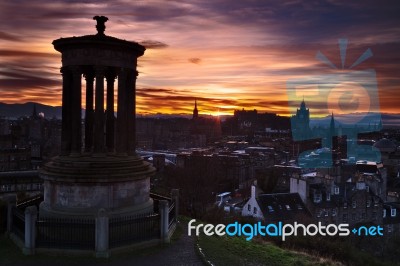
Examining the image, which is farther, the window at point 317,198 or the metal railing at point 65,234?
the window at point 317,198

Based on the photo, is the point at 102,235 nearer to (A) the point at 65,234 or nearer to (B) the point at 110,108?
(A) the point at 65,234

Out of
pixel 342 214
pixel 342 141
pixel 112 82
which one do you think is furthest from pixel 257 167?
pixel 112 82

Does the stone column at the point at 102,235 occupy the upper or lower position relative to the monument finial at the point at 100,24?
lower

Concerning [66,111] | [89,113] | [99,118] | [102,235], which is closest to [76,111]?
[66,111]

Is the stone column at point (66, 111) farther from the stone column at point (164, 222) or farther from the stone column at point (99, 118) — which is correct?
the stone column at point (164, 222)

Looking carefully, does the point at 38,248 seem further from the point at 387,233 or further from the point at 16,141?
the point at 16,141

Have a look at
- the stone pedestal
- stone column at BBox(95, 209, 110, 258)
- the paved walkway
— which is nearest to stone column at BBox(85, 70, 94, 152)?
the stone pedestal

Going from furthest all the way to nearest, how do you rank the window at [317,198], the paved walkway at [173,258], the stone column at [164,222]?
the window at [317,198]
the stone column at [164,222]
the paved walkway at [173,258]

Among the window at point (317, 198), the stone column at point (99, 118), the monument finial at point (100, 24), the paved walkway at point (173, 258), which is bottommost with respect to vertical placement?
the window at point (317, 198)

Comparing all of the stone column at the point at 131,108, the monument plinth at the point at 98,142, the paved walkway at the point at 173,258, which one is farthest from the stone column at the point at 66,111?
the paved walkway at the point at 173,258

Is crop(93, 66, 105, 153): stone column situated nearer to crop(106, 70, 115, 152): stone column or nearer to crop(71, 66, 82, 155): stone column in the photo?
crop(71, 66, 82, 155): stone column

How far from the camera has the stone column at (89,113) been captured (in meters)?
18.6

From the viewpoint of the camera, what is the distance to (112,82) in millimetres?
19484

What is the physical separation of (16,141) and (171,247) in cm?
9805
